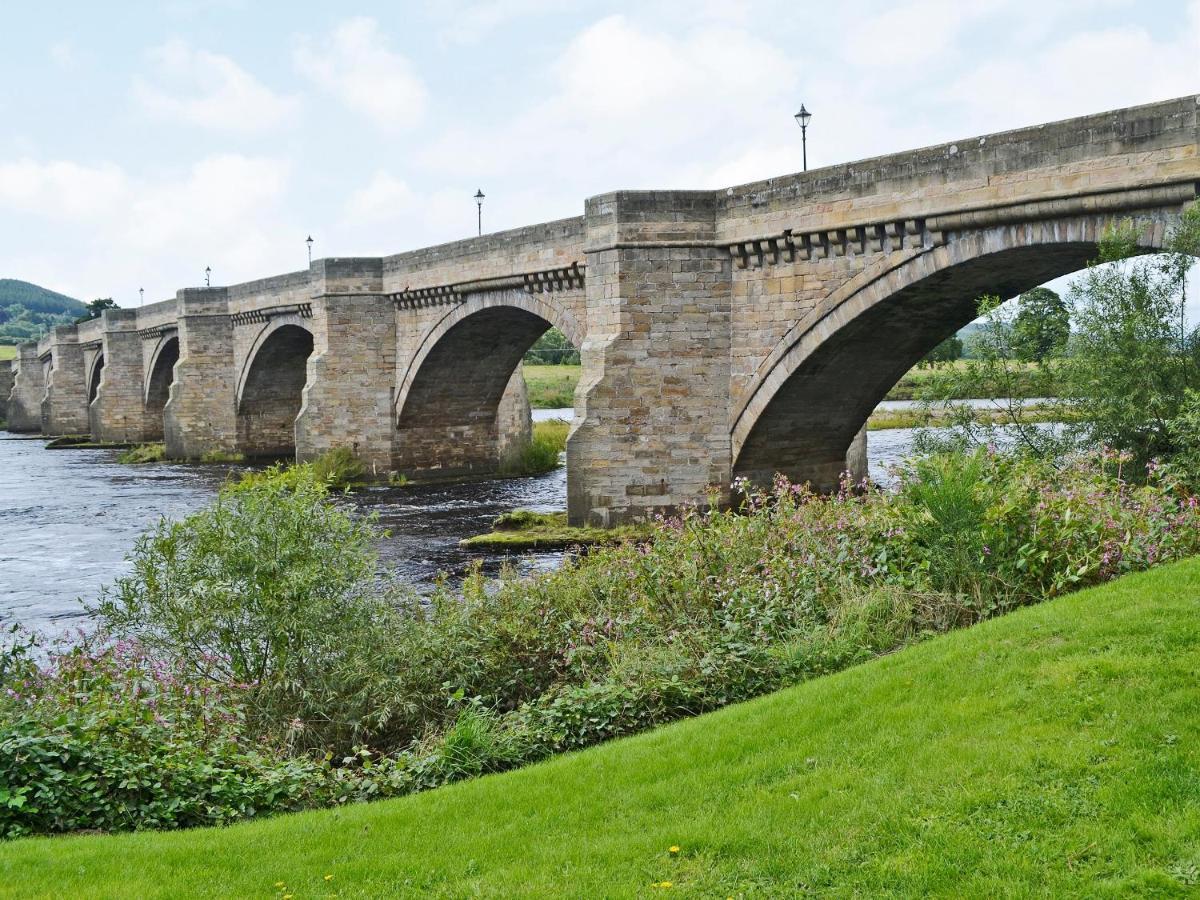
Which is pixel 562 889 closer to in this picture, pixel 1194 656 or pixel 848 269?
pixel 1194 656

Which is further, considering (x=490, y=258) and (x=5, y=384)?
(x=5, y=384)

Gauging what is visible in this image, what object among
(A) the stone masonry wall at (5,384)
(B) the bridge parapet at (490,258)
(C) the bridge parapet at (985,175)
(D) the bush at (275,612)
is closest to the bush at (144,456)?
(B) the bridge parapet at (490,258)

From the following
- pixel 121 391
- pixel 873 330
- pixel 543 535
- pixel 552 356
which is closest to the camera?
pixel 873 330

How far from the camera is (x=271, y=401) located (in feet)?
152

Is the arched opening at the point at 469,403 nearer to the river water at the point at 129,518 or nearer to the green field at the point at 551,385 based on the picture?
the river water at the point at 129,518

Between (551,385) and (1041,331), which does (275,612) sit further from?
(551,385)

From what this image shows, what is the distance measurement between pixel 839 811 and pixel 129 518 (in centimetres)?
2490

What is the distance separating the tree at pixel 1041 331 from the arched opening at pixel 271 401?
33410mm

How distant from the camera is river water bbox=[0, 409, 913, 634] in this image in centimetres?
1883

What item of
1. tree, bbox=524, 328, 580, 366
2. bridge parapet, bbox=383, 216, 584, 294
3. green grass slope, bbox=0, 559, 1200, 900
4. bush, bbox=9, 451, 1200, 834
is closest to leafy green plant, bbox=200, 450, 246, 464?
bridge parapet, bbox=383, 216, 584, 294

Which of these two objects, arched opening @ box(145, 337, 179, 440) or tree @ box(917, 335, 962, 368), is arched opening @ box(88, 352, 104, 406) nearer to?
arched opening @ box(145, 337, 179, 440)

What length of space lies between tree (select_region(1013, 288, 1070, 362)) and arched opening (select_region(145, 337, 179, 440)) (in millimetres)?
48184

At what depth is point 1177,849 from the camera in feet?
15.7

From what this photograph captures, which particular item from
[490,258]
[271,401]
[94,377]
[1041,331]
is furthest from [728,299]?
[94,377]
